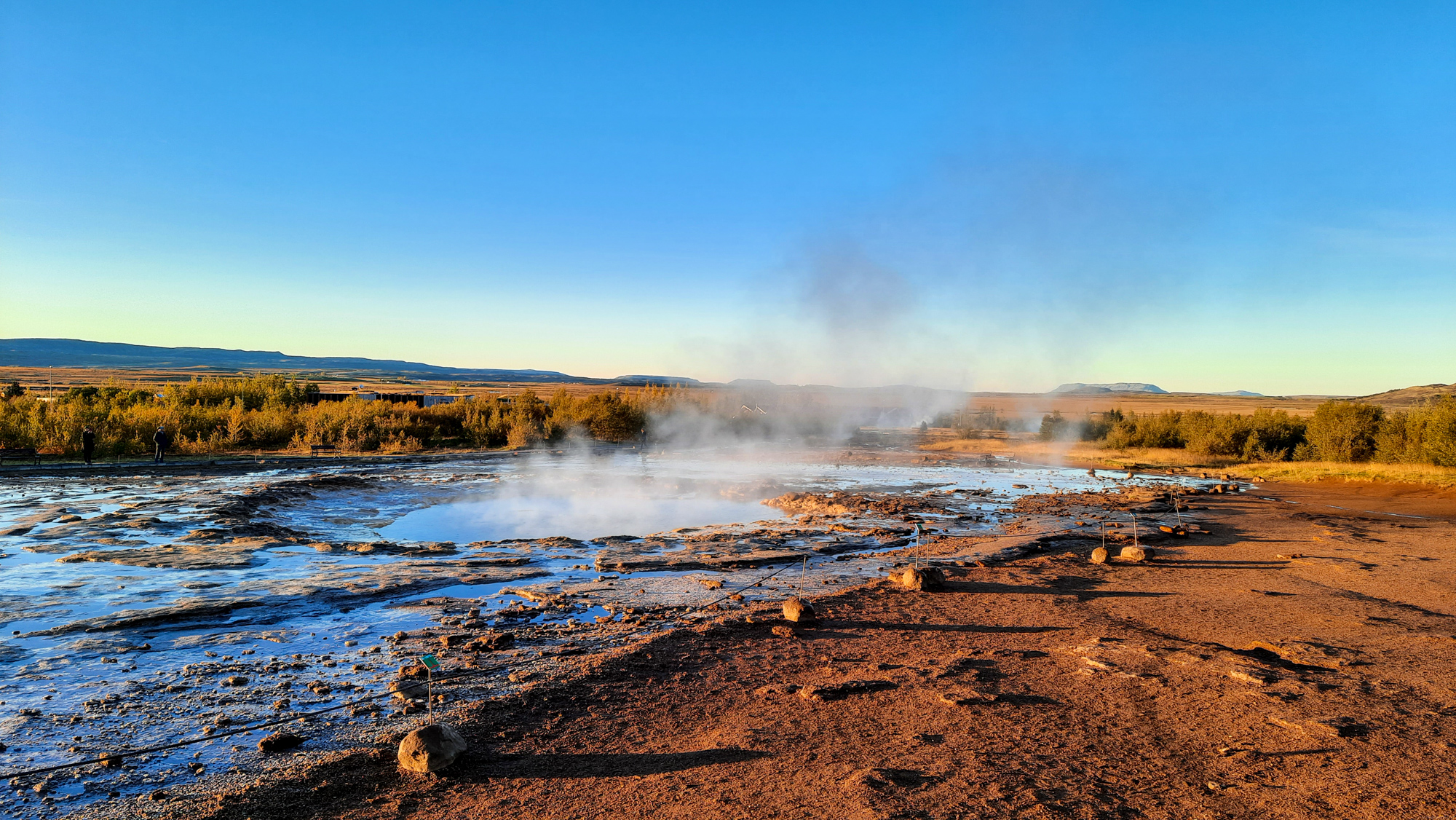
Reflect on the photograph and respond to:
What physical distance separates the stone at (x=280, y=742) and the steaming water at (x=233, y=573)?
78mm

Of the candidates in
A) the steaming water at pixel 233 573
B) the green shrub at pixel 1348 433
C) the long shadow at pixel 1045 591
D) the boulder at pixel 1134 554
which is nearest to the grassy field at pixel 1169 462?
the green shrub at pixel 1348 433

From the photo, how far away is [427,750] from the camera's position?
14.6 feet

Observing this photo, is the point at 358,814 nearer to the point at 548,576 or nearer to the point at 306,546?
the point at 548,576

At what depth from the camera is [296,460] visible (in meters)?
23.4

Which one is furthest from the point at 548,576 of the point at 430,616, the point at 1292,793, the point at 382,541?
the point at 1292,793

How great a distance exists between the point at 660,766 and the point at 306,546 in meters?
9.71

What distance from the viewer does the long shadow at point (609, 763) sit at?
4562 mm

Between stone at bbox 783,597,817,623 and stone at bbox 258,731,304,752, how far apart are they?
4.75m

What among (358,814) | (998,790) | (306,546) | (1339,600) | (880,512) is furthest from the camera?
(880,512)

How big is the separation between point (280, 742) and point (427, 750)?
1116mm

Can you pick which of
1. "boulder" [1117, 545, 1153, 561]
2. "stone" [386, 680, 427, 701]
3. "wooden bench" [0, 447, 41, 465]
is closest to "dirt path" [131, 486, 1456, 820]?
"stone" [386, 680, 427, 701]

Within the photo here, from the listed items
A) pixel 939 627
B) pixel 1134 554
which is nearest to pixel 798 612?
pixel 939 627

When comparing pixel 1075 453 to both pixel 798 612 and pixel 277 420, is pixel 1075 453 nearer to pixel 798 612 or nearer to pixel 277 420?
pixel 798 612

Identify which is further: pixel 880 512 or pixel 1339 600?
pixel 880 512
